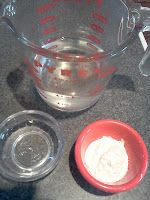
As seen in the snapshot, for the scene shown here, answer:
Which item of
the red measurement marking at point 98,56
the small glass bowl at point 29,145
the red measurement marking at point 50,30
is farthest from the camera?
the red measurement marking at point 50,30

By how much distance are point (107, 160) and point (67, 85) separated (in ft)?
0.55

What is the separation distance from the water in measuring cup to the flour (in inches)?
3.7

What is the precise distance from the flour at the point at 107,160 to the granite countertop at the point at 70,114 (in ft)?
0.11

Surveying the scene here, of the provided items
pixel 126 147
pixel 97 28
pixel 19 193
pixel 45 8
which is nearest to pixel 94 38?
pixel 97 28

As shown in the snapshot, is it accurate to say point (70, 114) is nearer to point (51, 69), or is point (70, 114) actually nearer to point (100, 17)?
point (51, 69)

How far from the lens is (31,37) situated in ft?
2.24

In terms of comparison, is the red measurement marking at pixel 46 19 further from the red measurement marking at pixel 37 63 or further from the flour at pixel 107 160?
the flour at pixel 107 160

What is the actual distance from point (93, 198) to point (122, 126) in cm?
15

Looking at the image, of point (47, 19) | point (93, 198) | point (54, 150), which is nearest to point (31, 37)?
point (47, 19)

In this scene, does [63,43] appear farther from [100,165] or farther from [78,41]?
[100,165]

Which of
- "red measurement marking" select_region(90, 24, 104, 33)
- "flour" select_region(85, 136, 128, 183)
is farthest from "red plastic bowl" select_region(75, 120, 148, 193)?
"red measurement marking" select_region(90, 24, 104, 33)

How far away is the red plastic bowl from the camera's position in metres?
0.57

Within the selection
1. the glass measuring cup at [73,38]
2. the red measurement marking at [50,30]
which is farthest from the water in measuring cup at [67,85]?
the red measurement marking at [50,30]

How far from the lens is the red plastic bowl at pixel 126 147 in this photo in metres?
0.57
